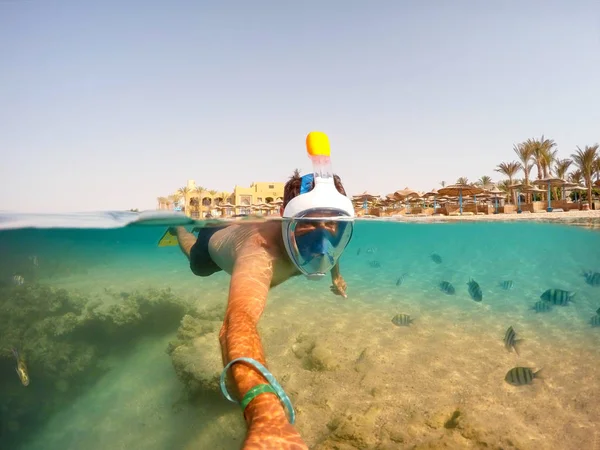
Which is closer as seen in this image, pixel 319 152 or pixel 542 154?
pixel 319 152

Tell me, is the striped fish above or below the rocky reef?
above

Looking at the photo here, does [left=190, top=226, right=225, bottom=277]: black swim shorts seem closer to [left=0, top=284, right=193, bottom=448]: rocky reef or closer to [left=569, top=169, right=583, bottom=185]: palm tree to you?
[left=0, top=284, right=193, bottom=448]: rocky reef

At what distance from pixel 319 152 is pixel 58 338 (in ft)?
32.1

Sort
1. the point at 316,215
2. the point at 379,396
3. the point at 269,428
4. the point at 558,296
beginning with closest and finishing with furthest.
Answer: the point at 269,428 < the point at 316,215 < the point at 379,396 < the point at 558,296

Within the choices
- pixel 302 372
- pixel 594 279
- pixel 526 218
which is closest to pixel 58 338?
pixel 302 372

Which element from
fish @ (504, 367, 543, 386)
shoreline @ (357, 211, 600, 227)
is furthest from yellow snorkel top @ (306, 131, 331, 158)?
shoreline @ (357, 211, 600, 227)

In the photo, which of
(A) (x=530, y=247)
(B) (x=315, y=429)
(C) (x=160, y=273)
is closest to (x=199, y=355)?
(B) (x=315, y=429)

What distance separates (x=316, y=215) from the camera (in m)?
2.81

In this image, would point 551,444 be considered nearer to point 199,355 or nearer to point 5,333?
point 199,355

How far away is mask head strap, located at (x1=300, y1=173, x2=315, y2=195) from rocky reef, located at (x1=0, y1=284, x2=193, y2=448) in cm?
860

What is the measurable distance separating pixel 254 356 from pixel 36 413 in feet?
29.4

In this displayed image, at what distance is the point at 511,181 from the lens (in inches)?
1935

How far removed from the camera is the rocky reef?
730cm

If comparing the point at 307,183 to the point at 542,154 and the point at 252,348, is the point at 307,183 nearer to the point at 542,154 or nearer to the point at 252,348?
the point at 252,348
